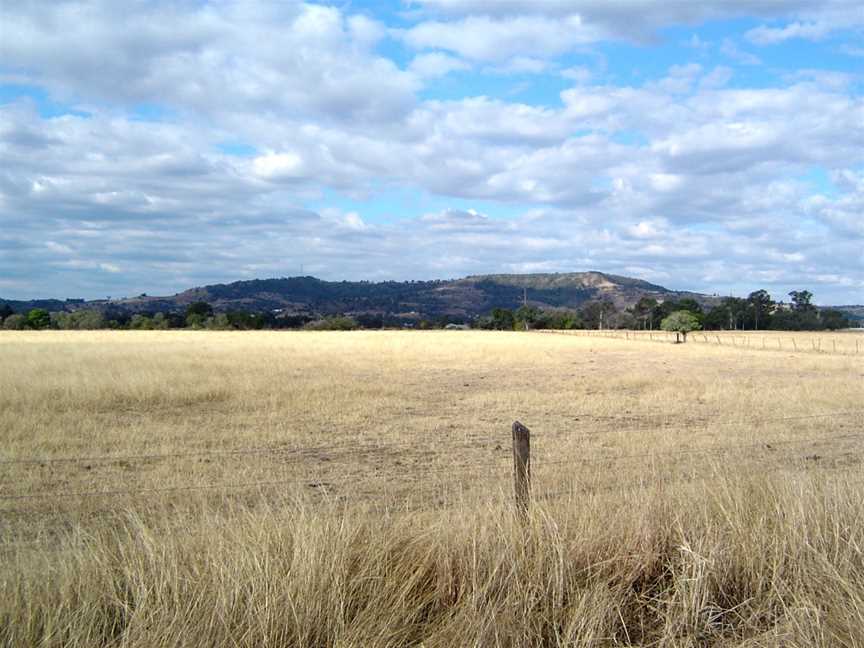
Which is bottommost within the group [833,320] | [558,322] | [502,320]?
[558,322]

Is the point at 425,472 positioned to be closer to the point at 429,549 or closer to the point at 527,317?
the point at 429,549

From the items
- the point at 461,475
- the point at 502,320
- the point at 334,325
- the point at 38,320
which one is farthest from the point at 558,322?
the point at 461,475

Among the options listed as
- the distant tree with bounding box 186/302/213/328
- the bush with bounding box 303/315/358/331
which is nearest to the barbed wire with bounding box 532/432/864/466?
the bush with bounding box 303/315/358/331

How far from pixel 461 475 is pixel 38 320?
96328 millimetres

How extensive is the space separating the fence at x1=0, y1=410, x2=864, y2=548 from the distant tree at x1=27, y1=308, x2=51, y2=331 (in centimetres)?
9129

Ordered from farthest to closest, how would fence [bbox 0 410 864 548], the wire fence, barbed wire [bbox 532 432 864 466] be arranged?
1. barbed wire [bbox 532 432 864 466]
2. the wire fence
3. fence [bbox 0 410 864 548]

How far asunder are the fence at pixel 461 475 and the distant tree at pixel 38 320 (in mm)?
91292

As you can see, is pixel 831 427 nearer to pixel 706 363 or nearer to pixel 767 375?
pixel 767 375

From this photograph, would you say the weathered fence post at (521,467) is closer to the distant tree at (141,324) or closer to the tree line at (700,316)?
the distant tree at (141,324)

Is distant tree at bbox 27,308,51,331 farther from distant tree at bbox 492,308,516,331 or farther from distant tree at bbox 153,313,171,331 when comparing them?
distant tree at bbox 492,308,516,331

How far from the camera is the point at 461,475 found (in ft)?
34.1

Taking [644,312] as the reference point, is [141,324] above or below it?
below

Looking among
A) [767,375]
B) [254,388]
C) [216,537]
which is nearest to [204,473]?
[216,537]

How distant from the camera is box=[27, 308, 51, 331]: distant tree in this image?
91.9 metres
